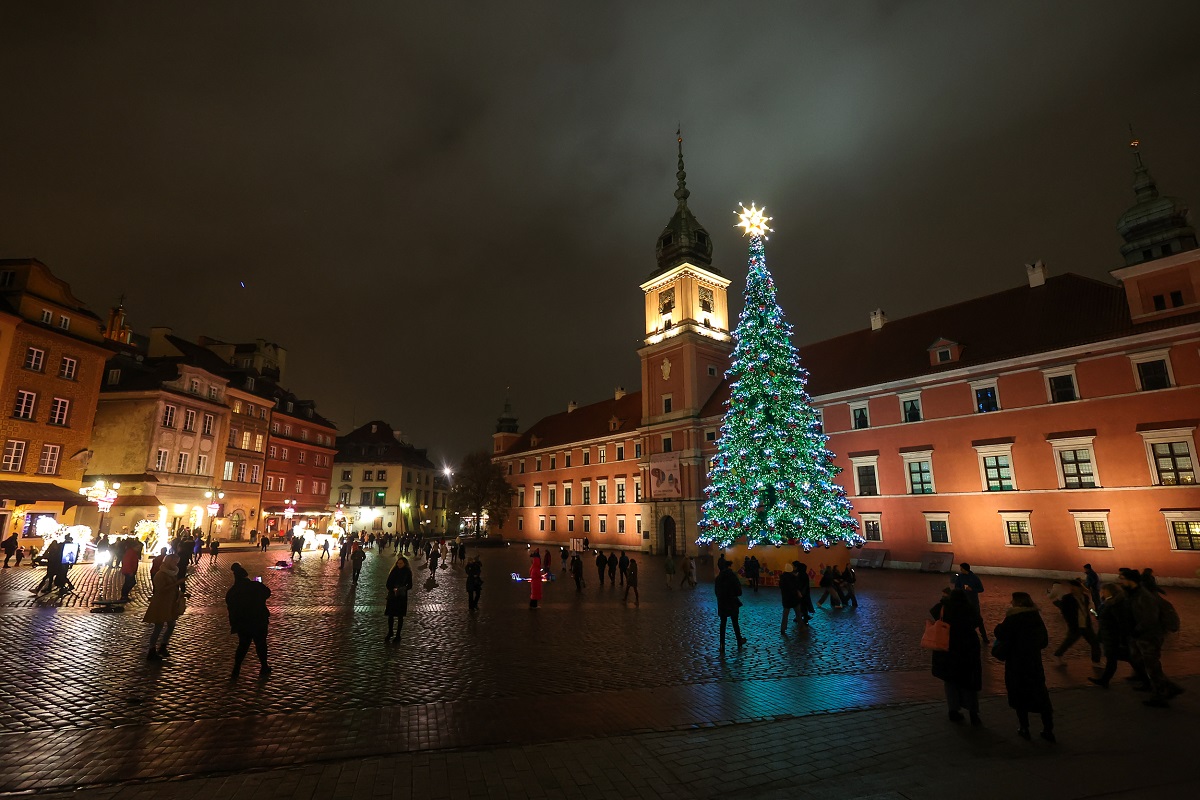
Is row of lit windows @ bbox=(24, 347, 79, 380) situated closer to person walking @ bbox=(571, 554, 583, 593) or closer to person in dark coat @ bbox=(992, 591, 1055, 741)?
person walking @ bbox=(571, 554, 583, 593)

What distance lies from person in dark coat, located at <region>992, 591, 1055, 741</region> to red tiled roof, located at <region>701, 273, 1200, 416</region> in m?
26.3

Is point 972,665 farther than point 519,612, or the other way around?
point 519,612

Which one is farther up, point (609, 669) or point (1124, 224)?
point (1124, 224)

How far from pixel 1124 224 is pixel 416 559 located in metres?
43.6

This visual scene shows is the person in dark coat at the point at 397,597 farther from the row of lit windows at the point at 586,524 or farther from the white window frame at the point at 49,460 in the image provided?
the row of lit windows at the point at 586,524

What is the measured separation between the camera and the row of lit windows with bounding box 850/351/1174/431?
24.1 meters

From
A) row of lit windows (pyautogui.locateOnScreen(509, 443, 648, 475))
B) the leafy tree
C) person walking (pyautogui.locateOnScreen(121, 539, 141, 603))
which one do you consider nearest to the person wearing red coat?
person walking (pyautogui.locateOnScreen(121, 539, 141, 603))

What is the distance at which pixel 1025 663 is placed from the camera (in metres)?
6.42

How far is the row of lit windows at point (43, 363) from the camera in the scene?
28797mm

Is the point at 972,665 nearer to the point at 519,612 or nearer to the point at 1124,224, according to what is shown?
the point at 519,612

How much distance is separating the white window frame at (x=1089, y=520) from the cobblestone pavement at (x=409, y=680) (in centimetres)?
989

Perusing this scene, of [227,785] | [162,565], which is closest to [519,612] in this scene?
[162,565]

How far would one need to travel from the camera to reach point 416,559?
37.6m

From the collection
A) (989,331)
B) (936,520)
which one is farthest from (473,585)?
(989,331)
